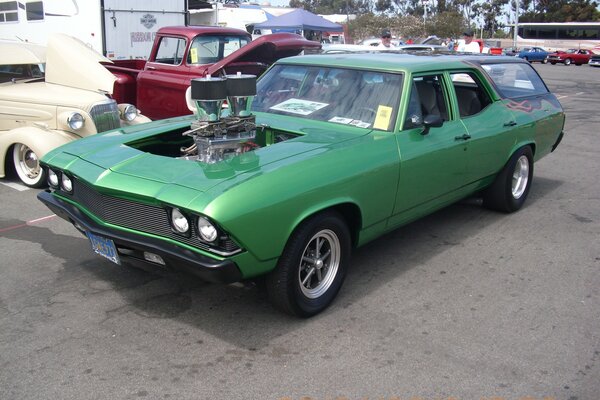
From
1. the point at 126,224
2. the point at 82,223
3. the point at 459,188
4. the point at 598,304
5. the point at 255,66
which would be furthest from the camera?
the point at 255,66

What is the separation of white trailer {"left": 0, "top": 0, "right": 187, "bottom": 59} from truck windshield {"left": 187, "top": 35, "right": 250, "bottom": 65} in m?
5.33

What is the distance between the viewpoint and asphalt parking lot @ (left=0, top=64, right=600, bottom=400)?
10.1 feet

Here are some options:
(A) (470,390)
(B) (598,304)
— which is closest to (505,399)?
(A) (470,390)

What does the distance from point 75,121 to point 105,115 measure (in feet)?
1.57

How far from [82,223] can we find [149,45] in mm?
11925

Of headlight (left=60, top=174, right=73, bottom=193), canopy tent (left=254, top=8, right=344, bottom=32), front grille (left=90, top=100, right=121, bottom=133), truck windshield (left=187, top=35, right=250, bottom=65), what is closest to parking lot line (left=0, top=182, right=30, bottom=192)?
front grille (left=90, top=100, right=121, bottom=133)

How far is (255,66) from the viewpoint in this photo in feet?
31.2

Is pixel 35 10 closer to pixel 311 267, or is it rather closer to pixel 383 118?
pixel 383 118

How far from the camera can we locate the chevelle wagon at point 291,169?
10.7 feet

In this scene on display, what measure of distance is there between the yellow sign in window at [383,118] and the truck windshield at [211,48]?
18.3ft

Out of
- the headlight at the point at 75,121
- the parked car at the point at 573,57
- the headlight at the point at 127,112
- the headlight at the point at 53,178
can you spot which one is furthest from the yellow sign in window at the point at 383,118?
the parked car at the point at 573,57

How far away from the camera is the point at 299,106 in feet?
15.7

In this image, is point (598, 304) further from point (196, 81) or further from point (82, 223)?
point (82, 223)

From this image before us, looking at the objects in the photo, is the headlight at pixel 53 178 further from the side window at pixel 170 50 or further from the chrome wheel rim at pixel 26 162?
the side window at pixel 170 50
